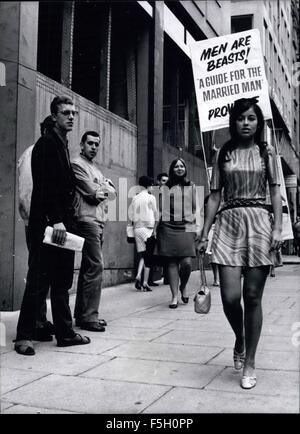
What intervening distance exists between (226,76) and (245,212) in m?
4.24

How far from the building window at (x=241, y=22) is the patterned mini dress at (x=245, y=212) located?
21957 millimetres

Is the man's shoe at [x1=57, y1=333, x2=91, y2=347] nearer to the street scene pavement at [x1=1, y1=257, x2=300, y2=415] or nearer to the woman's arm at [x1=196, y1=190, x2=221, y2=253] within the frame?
the street scene pavement at [x1=1, y1=257, x2=300, y2=415]

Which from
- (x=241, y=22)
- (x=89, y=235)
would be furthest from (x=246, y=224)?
(x=241, y=22)

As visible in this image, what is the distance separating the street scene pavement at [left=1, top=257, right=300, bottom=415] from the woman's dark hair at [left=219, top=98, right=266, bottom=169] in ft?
4.65

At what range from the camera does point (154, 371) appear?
3.81 m

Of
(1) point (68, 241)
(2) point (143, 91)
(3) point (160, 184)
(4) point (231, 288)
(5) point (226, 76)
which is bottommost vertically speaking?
(4) point (231, 288)

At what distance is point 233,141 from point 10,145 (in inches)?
138

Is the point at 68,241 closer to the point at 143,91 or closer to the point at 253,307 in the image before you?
the point at 253,307

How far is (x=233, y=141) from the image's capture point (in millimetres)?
3736

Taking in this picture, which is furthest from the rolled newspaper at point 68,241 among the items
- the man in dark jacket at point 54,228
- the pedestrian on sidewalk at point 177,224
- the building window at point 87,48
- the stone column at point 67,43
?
the building window at point 87,48

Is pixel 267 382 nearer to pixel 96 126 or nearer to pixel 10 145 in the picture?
pixel 10 145

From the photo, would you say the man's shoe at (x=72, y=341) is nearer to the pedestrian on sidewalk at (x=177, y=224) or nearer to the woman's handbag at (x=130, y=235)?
the pedestrian on sidewalk at (x=177, y=224)
